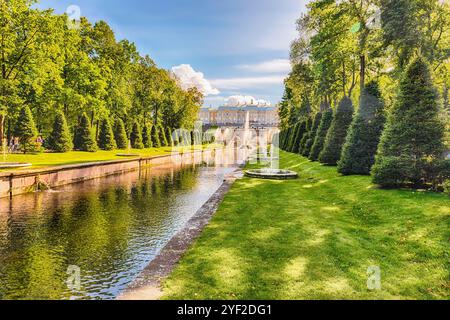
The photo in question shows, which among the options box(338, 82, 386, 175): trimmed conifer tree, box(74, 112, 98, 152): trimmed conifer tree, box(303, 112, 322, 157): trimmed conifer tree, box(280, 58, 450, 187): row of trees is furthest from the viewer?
box(74, 112, 98, 152): trimmed conifer tree

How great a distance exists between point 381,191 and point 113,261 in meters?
9.90

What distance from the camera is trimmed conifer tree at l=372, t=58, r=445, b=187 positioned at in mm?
12477

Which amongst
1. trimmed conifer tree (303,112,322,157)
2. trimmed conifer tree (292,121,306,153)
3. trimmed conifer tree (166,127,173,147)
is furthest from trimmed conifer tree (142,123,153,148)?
trimmed conifer tree (303,112,322,157)

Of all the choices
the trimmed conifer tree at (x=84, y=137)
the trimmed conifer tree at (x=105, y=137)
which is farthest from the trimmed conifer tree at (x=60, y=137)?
the trimmed conifer tree at (x=105, y=137)

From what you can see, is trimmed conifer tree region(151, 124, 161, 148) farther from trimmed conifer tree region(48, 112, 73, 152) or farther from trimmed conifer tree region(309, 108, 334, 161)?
trimmed conifer tree region(309, 108, 334, 161)

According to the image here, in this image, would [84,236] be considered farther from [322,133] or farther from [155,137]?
[155,137]

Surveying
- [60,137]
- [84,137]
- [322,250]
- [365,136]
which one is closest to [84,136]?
[84,137]

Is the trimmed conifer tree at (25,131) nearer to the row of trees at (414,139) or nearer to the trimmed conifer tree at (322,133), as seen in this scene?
the trimmed conifer tree at (322,133)

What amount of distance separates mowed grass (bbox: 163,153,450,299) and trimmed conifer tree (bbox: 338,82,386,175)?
4.92 metres

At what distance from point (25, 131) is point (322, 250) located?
31.3 meters

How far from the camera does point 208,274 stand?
612cm

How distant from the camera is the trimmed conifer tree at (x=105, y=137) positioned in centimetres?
4341
